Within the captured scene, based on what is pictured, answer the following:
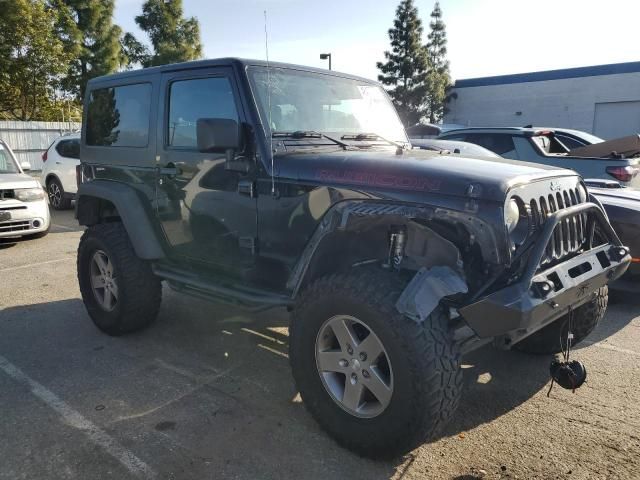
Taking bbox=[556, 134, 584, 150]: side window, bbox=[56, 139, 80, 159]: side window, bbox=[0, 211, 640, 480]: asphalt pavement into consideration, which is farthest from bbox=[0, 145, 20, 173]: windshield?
bbox=[556, 134, 584, 150]: side window

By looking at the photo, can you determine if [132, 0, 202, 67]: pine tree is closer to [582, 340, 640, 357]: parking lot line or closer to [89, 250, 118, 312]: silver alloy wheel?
[89, 250, 118, 312]: silver alloy wheel

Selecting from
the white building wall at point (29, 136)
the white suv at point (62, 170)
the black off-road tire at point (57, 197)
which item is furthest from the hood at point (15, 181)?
the white building wall at point (29, 136)

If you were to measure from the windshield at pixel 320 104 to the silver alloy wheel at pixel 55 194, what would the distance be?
9.76 metres

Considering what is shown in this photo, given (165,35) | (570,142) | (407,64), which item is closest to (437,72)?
(407,64)

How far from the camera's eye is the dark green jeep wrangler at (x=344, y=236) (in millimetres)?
2549

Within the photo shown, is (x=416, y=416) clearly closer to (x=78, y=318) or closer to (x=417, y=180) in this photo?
(x=417, y=180)

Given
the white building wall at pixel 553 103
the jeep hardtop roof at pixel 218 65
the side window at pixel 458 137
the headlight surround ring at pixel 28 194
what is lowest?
the headlight surround ring at pixel 28 194

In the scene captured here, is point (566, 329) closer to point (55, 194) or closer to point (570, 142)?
point (570, 142)

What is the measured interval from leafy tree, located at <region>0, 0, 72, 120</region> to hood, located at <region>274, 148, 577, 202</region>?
79.1ft

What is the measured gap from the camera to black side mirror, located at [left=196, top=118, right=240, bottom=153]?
3104 mm

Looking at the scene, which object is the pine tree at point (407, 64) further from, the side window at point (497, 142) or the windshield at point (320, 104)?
the windshield at point (320, 104)

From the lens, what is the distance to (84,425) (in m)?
3.10

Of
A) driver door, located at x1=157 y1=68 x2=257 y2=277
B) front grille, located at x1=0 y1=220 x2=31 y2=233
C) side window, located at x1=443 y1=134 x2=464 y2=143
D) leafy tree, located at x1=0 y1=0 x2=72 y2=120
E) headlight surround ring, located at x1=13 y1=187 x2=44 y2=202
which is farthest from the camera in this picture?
leafy tree, located at x1=0 y1=0 x2=72 y2=120

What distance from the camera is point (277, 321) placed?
4801 mm
